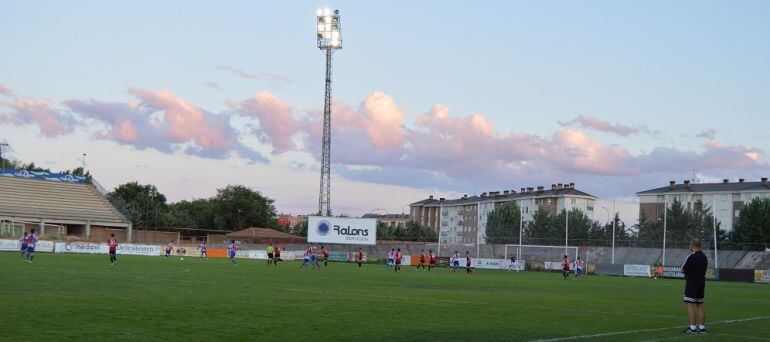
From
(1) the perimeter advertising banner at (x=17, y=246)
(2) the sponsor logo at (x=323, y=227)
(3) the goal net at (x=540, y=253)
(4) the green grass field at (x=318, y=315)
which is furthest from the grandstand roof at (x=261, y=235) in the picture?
(4) the green grass field at (x=318, y=315)

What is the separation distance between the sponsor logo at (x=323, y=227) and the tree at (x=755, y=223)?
50249 millimetres

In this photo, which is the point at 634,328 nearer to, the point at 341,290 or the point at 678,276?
the point at 341,290

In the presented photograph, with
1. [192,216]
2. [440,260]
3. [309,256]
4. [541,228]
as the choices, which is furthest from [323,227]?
[192,216]

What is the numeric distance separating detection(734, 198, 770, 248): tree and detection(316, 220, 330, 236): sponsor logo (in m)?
50.2

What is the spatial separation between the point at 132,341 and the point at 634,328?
10941 millimetres

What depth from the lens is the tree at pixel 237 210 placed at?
5758 inches

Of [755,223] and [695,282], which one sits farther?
[755,223]

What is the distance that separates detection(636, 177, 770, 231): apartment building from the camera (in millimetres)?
132188

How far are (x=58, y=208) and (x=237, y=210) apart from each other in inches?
2058

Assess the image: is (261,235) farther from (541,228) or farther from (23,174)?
(541,228)

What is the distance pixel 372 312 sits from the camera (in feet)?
66.8

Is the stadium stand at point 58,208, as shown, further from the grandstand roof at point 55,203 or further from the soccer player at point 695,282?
the soccer player at point 695,282

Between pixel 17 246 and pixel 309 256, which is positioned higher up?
pixel 309 256

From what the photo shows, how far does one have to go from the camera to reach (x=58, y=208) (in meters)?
95.9
